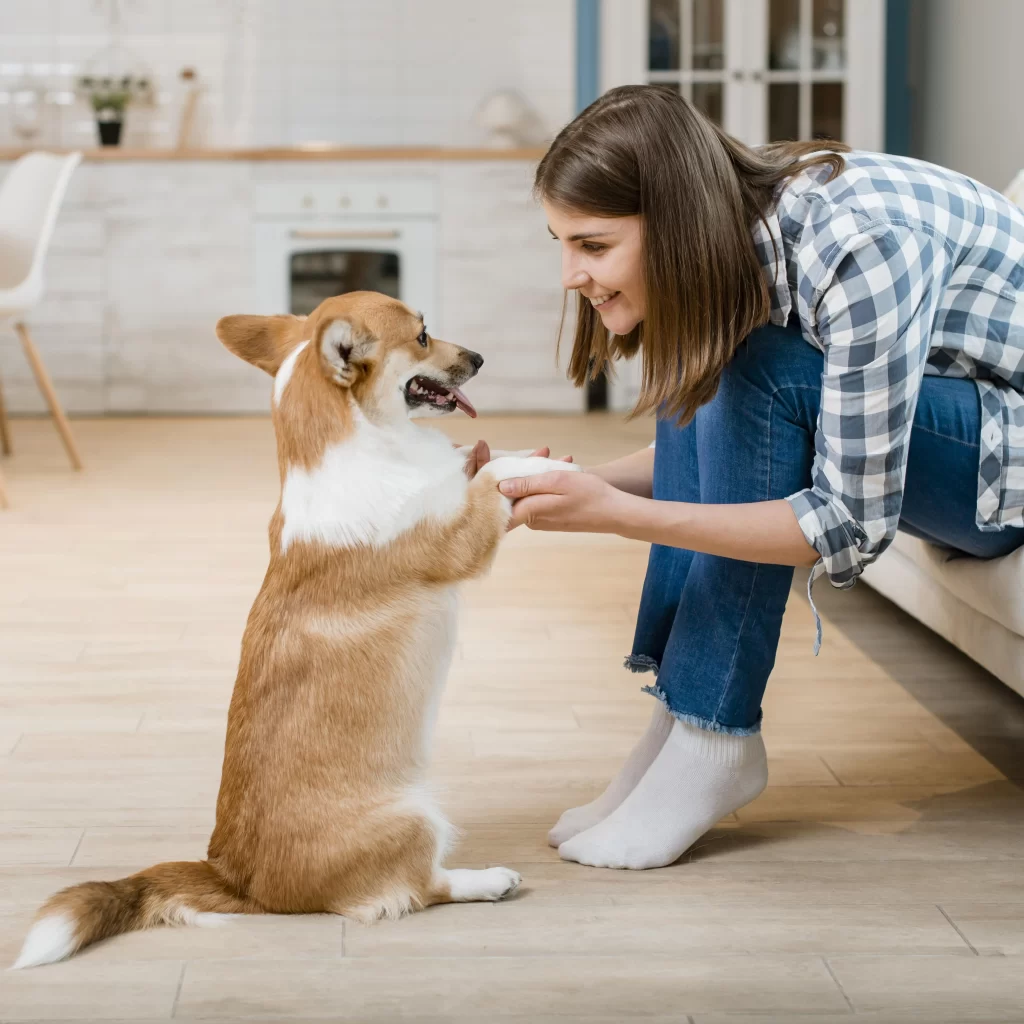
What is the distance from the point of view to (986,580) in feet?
5.41

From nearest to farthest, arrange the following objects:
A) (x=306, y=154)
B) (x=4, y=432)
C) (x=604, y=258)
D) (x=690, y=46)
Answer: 1. (x=604, y=258)
2. (x=4, y=432)
3. (x=306, y=154)
4. (x=690, y=46)

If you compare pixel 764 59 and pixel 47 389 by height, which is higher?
pixel 764 59

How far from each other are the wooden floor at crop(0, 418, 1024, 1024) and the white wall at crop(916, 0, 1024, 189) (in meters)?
2.83

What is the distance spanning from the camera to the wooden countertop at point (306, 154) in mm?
5188

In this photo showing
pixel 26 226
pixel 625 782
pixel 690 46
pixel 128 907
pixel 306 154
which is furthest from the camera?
pixel 690 46

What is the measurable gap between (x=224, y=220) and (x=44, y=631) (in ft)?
10.6

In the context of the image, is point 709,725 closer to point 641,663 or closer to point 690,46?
point 641,663


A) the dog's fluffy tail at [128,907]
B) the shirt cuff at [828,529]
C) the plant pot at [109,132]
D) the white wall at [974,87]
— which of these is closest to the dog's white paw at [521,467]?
the shirt cuff at [828,529]

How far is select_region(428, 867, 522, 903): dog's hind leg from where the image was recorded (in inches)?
52.7

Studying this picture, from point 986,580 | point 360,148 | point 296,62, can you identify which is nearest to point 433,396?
point 986,580

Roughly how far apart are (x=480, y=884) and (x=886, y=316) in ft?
2.32

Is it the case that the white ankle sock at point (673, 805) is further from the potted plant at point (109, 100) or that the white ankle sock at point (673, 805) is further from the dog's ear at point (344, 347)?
the potted plant at point (109, 100)

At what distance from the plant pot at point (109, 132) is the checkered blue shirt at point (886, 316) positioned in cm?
465

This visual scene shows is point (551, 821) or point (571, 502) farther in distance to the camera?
point (551, 821)
